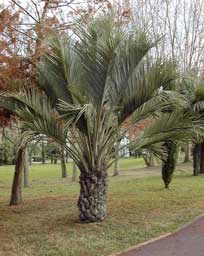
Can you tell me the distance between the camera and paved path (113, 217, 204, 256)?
597 centimetres

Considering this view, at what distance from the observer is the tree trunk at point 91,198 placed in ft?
26.6

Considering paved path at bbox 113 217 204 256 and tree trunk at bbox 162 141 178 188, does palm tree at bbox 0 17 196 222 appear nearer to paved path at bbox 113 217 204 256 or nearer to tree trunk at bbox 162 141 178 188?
paved path at bbox 113 217 204 256

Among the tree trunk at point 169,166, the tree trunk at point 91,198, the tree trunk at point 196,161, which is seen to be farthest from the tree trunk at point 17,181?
the tree trunk at point 196,161

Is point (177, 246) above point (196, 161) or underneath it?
underneath

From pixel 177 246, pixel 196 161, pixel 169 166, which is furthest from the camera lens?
pixel 196 161

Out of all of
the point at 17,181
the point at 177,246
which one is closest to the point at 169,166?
the point at 17,181

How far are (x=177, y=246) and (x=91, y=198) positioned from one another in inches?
91.3

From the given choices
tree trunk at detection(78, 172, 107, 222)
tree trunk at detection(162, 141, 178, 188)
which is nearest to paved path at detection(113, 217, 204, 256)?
tree trunk at detection(78, 172, 107, 222)

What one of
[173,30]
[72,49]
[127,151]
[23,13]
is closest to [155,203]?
[127,151]

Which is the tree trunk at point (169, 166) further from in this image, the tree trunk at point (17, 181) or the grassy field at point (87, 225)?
the tree trunk at point (17, 181)

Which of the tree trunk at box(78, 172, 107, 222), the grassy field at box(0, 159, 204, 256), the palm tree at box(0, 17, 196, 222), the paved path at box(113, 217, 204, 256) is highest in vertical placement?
the palm tree at box(0, 17, 196, 222)

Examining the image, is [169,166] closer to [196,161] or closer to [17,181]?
[17,181]

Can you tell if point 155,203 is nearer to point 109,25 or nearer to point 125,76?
point 125,76

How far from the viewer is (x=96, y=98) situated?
26.3 ft
